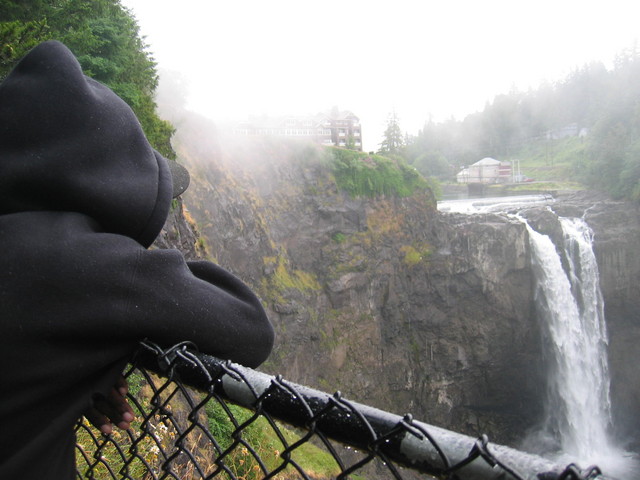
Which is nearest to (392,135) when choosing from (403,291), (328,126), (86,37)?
(328,126)

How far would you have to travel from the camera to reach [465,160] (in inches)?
2431

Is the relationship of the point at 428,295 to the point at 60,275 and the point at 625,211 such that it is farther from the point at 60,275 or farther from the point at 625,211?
the point at 60,275

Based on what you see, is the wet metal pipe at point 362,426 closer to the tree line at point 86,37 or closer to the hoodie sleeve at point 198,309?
the hoodie sleeve at point 198,309

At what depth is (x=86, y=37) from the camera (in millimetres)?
8586

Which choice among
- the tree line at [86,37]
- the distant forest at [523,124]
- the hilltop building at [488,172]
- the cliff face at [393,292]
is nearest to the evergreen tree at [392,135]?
the distant forest at [523,124]

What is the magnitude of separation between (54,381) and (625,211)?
32347mm

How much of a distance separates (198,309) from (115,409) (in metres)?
0.46

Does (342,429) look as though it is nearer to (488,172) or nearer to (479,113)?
(488,172)

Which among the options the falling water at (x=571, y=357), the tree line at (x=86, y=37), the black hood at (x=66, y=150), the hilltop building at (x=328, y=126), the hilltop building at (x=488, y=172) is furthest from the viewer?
the hilltop building at (x=488, y=172)

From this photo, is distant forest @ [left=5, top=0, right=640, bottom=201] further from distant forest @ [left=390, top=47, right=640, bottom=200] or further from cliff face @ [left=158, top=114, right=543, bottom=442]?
cliff face @ [left=158, top=114, right=543, bottom=442]

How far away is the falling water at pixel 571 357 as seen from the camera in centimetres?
2277

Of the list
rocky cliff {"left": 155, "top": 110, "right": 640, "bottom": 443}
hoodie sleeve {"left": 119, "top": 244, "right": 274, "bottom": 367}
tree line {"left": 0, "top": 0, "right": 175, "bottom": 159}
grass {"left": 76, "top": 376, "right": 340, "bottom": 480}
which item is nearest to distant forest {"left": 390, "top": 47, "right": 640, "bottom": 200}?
rocky cliff {"left": 155, "top": 110, "right": 640, "bottom": 443}

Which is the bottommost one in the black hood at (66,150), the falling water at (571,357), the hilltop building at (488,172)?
the falling water at (571,357)

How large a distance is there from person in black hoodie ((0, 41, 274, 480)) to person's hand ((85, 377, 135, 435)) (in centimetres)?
1
